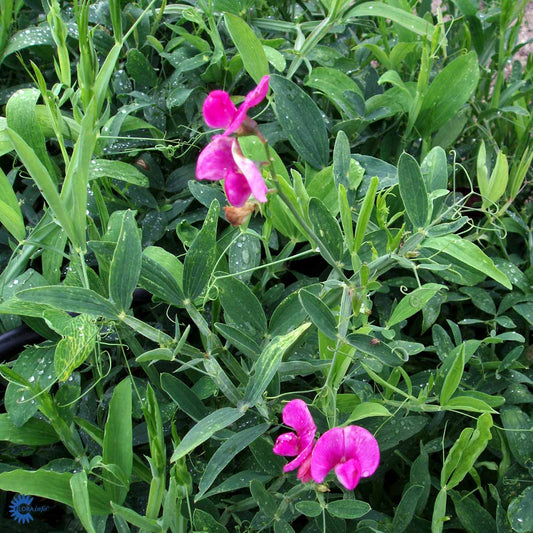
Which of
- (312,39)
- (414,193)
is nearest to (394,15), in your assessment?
(312,39)

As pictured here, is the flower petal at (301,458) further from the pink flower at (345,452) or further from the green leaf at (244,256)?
the green leaf at (244,256)

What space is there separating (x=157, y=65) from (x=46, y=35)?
0.52 feet

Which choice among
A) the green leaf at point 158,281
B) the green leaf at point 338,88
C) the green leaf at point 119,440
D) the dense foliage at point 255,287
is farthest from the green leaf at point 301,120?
the green leaf at point 119,440

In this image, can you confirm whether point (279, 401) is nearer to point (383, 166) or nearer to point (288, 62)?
point (383, 166)

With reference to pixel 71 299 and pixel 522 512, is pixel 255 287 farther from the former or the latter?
pixel 522 512

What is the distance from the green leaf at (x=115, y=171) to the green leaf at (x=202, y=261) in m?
0.18

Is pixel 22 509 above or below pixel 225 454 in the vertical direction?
below

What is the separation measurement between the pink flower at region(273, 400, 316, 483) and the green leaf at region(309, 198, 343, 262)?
0.15 m

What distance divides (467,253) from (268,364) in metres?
0.24

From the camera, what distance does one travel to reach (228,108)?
47 centimetres

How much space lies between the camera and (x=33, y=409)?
621 millimetres

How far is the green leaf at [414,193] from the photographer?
57cm

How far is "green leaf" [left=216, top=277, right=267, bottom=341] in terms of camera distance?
626 mm

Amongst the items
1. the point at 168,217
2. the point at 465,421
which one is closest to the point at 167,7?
the point at 168,217
